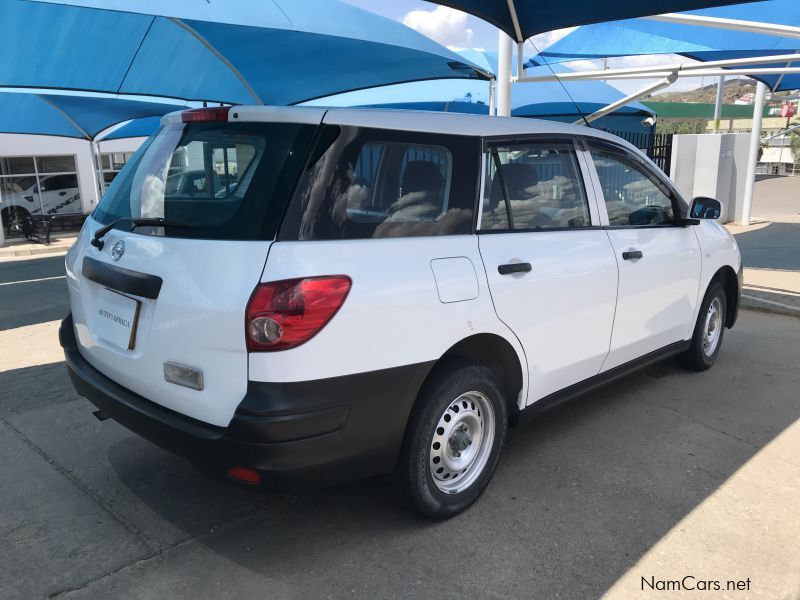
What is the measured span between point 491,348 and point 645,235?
1.58 metres

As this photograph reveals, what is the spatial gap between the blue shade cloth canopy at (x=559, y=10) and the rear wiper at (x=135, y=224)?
414 centimetres

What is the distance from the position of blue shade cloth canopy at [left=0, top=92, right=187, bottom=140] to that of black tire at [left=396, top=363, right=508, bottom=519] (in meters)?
13.4

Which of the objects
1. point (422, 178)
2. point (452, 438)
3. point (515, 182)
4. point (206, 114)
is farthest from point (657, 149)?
point (206, 114)

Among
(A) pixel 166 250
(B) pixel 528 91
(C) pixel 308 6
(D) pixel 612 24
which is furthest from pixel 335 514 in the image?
(B) pixel 528 91

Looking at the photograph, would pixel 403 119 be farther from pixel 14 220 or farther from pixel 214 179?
pixel 14 220

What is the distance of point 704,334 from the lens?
16.4ft

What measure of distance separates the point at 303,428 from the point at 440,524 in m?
1.05

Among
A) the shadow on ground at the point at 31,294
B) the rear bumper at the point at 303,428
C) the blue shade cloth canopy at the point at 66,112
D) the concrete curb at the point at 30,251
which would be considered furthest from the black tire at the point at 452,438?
the concrete curb at the point at 30,251

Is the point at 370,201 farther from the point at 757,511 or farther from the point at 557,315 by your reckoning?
the point at 757,511

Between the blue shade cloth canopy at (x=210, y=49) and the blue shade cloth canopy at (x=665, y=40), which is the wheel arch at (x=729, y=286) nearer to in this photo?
the blue shade cloth canopy at (x=210, y=49)

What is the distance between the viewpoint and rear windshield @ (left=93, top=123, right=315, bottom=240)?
96.5 inches

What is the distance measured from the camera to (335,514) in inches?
123

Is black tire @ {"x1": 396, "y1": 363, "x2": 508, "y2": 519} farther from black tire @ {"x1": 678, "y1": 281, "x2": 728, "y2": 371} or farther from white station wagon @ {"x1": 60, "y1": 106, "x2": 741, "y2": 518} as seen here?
black tire @ {"x1": 678, "y1": 281, "x2": 728, "y2": 371}

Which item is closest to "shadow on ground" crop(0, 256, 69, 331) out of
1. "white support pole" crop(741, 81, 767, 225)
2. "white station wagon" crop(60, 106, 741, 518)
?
"white station wagon" crop(60, 106, 741, 518)
